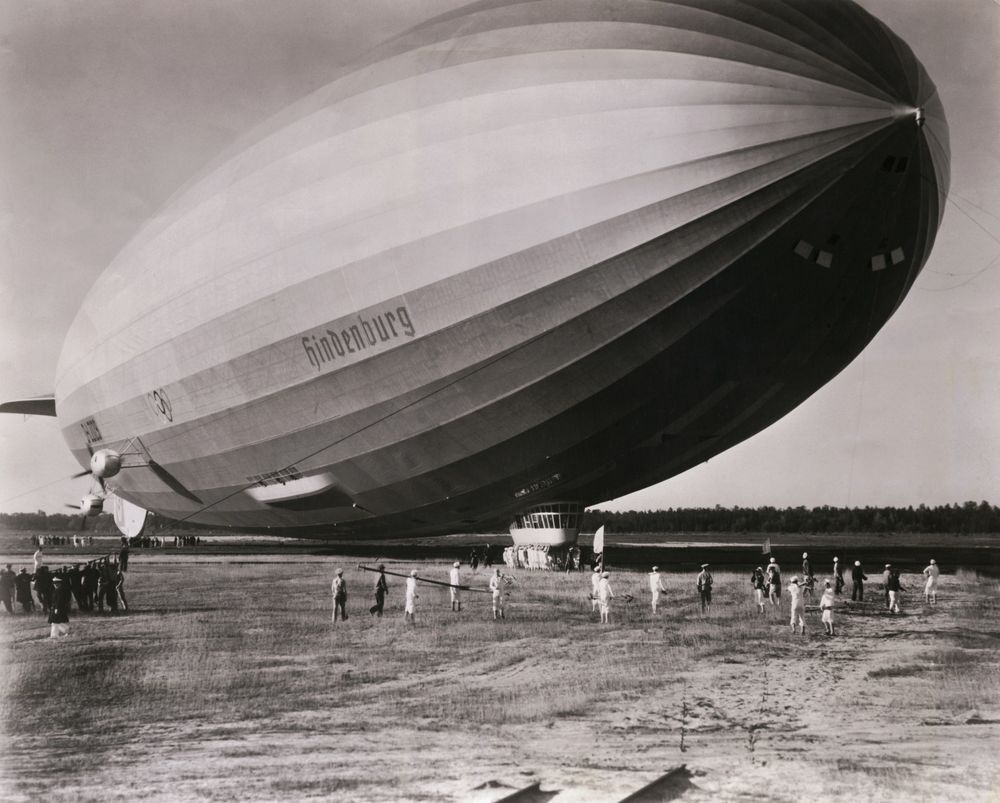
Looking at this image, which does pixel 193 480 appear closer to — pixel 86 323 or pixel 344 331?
pixel 86 323

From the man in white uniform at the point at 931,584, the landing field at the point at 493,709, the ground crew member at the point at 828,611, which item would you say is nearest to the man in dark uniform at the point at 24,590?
the landing field at the point at 493,709

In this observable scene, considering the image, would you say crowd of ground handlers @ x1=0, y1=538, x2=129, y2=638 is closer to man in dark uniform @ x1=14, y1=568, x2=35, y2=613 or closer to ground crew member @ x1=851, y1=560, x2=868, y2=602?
man in dark uniform @ x1=14, y1=568, x2=35, y2=613

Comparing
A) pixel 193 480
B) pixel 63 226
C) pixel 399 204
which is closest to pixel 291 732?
pixel 399 204

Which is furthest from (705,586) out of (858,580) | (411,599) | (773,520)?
(773,520)

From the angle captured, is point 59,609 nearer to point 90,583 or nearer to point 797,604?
point 90,583

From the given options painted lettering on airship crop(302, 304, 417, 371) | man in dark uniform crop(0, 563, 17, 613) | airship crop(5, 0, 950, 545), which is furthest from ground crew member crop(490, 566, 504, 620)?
man in dark uniform crop(0, 563, 17, 613)

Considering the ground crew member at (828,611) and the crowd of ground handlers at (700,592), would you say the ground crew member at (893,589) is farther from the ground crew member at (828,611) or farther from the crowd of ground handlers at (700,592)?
the ground crew member at (828,611)
